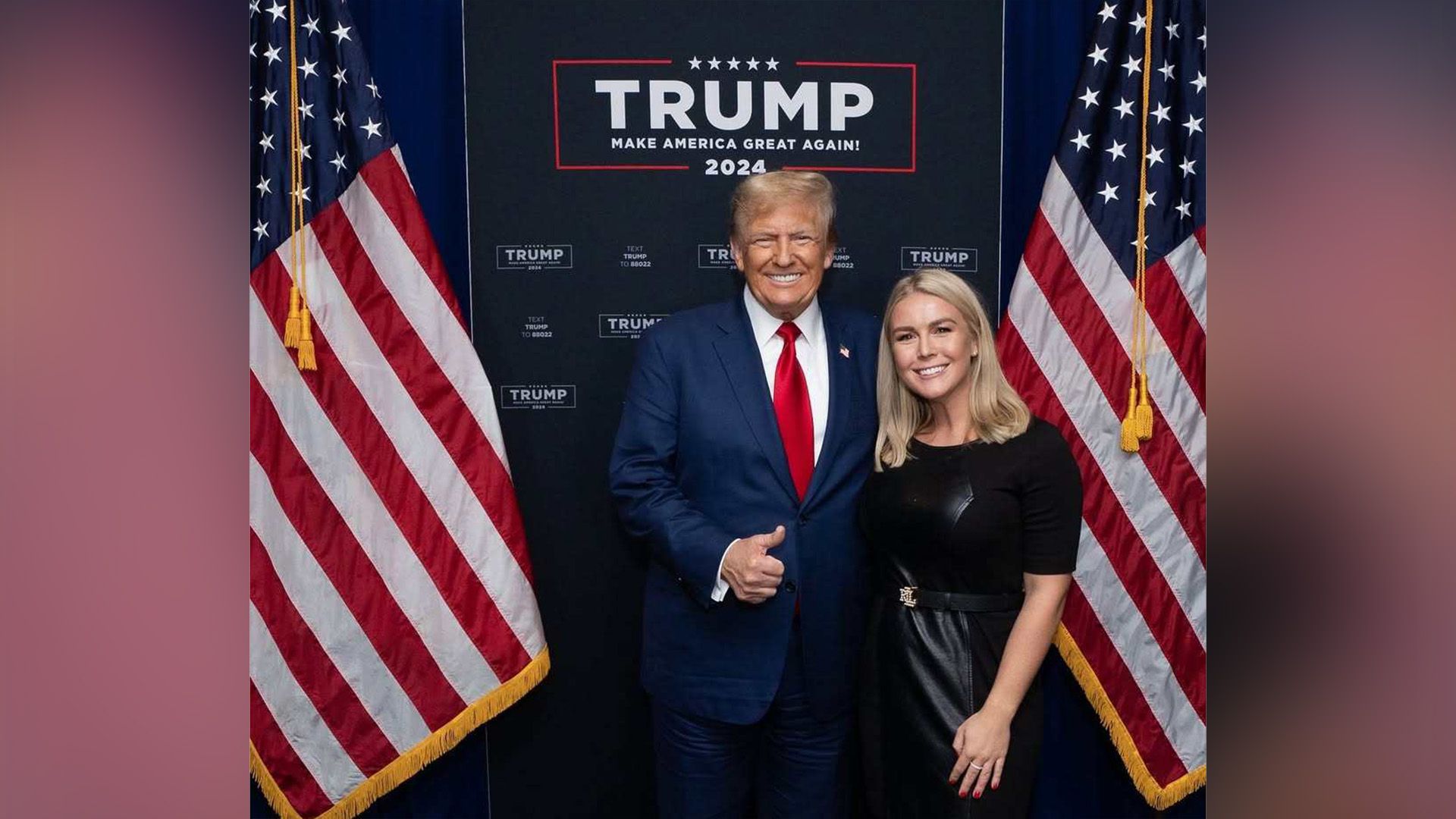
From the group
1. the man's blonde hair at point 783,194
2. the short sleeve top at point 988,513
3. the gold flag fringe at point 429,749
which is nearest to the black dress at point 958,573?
the short sleeve top at point 988,513

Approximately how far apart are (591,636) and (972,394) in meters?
1.38

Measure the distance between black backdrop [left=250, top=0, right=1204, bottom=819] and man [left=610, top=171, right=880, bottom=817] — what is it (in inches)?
22.4

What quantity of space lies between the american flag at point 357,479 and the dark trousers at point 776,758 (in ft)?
1.83

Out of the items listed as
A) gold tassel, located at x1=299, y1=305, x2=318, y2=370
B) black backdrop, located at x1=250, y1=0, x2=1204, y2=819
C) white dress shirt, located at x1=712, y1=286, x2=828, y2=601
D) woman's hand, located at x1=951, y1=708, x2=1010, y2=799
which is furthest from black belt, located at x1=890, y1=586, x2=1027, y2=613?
gold tassel, located at x1=299, y1=305, x2=318, y2=370

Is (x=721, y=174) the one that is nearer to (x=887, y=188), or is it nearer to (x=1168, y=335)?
(x=887, y=188)

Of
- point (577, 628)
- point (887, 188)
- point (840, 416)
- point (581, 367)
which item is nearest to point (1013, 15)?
point (887, 188)

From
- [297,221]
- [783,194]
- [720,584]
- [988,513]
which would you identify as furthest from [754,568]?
[297,221]

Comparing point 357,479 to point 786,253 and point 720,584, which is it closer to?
point 720,584

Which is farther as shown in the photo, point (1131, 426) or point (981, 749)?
point (1131, 426)

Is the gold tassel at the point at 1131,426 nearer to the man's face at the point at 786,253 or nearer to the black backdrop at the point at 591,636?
the black backdrop at the point at 591,636

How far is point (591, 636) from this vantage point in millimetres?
2695

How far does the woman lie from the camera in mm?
1790

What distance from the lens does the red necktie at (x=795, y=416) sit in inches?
81.5
